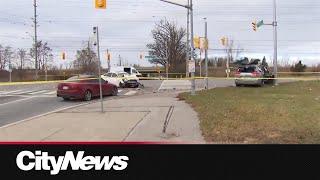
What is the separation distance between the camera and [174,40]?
3447 inches

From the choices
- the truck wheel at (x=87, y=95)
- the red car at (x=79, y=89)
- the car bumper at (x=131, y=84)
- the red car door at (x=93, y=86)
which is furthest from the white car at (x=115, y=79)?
the truck wheel at (x=87, y=95)

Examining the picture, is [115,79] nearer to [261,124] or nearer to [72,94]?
[72,94]

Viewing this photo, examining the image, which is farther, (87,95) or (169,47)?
(169,47)

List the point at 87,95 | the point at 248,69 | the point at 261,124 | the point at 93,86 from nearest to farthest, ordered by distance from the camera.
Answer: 1. the point at 261,124
2. the point at 87,95
3. the point at 93,86
4. the point at 248,69

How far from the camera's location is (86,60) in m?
89.7

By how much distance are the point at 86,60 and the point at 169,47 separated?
1394 cm

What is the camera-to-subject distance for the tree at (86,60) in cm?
8701

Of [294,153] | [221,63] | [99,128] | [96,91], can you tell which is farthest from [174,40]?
[294,153]

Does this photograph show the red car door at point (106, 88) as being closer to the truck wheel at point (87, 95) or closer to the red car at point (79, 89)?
the red car at point (79, 89)

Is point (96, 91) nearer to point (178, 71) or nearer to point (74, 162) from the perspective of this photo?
point (74, 162)

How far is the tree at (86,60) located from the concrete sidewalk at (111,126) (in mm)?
66535

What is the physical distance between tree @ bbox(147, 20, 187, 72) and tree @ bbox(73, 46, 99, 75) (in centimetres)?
927

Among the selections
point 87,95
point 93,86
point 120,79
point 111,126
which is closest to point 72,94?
point 87,95

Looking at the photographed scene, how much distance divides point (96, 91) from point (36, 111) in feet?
23.4
